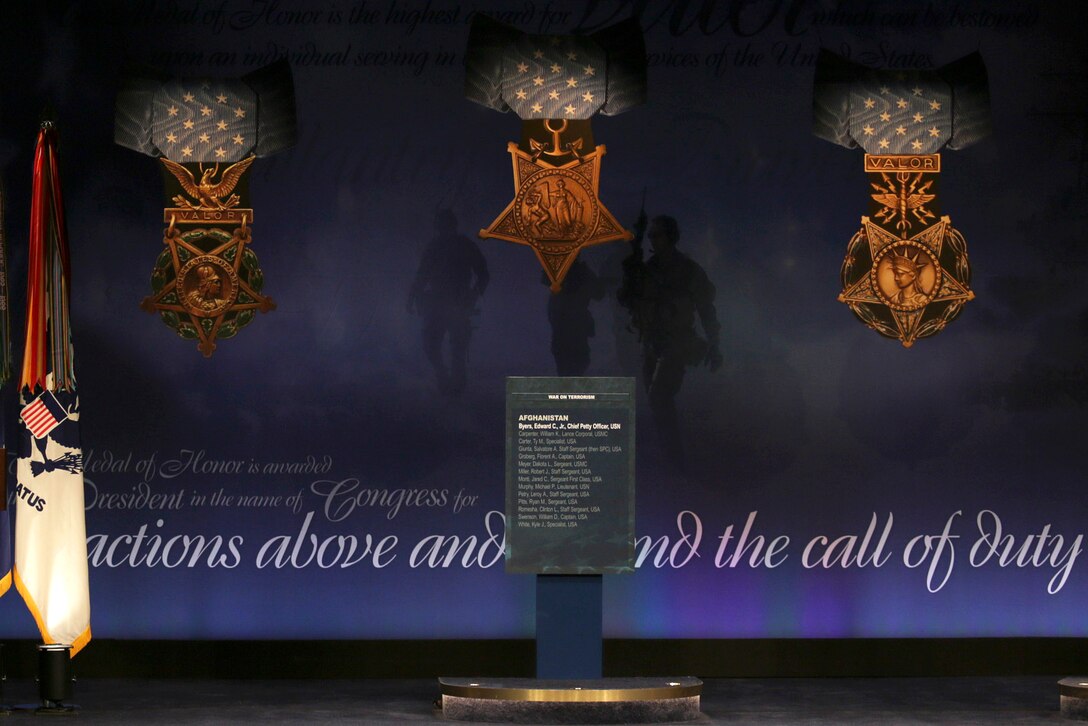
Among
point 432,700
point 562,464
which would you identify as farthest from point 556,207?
point 432,700

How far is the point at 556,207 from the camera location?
834 centimetres

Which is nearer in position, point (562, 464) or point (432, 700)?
point (562, 464)

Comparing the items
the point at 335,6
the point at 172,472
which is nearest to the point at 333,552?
the point at 172,472

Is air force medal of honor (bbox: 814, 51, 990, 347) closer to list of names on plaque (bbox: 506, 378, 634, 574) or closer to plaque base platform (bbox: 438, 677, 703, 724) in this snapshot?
list of names on plaque (bbox: 506, 378, 634, 574)

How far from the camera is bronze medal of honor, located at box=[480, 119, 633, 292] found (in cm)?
831

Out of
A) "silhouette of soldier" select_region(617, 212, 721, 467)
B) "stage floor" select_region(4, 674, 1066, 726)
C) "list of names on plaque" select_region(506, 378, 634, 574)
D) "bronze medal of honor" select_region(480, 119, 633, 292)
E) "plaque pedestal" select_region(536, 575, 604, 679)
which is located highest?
"bronze medal of honor" select_region(480, 119, 633, 292)

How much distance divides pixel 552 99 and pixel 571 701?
3.39 m

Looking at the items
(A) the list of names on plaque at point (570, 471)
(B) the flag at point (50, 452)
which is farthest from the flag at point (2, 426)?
(A) the list of names on plaque at point (570, 471)

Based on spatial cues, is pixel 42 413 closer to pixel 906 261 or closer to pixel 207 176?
pixel 207 176

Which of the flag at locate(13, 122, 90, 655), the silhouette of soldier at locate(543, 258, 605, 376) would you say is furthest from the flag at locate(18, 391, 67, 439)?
the silhouette of soldier at locate(543, 258, 605, 376)

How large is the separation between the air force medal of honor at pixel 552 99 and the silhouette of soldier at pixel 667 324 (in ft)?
1.39

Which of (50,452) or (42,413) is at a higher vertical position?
(42,413)

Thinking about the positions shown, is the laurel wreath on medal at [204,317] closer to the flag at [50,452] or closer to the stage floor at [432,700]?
the flag at [50,452]

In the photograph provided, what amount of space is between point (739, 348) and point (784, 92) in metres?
1.40
